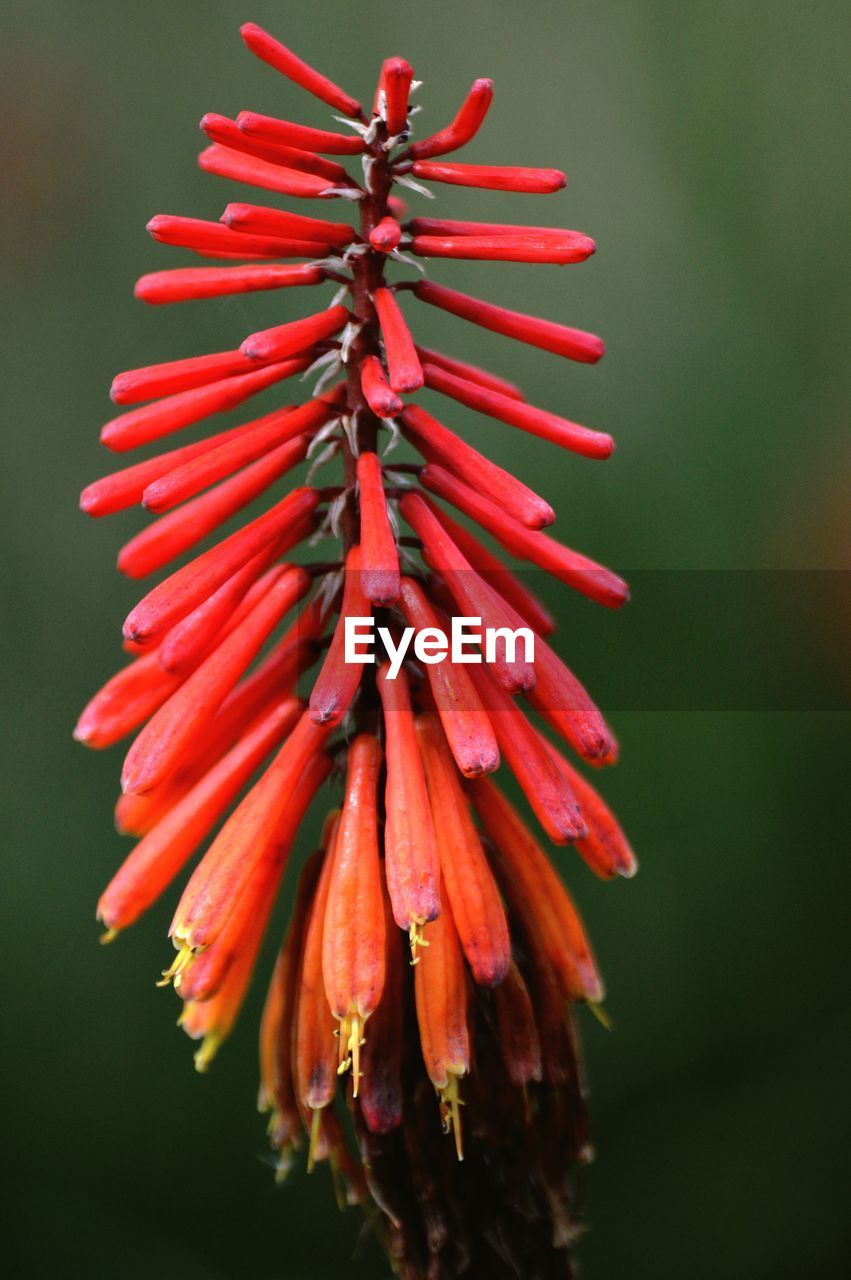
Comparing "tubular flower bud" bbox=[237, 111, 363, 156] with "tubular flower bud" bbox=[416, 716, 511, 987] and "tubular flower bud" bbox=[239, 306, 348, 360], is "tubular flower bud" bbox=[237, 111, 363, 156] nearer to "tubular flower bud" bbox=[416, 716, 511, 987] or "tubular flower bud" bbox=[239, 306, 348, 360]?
"tubular flower bud" bbox=[239, 306, 348, 360]

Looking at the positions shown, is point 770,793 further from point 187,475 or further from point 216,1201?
point 187,475

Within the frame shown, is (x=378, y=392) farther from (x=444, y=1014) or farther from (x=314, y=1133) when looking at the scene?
(x=314, y=1133)

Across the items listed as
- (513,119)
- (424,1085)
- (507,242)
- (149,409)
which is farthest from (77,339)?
(424,1085)

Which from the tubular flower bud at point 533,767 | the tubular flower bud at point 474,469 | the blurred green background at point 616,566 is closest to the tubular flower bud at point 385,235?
the tubular flower bud at point 474,469

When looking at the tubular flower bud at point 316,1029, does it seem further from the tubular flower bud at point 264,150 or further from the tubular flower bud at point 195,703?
the tubular flower bud at point 264,150

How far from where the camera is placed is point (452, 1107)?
2.06 meters

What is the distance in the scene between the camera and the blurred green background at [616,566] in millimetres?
3805

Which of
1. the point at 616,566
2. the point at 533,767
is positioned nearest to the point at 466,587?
the point at 533,767

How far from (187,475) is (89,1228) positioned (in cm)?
262

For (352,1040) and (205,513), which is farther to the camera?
(205,513)

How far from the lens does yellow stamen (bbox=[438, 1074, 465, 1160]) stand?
2.04m

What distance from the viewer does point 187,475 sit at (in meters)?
2.17

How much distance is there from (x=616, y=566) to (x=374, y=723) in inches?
76.4

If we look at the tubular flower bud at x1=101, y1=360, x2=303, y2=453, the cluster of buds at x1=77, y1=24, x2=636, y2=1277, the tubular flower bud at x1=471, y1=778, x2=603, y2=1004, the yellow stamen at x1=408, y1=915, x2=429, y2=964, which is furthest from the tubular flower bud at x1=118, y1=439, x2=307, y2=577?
the yellow stamen at x1=408, y1=915, x2=429, y2=964
